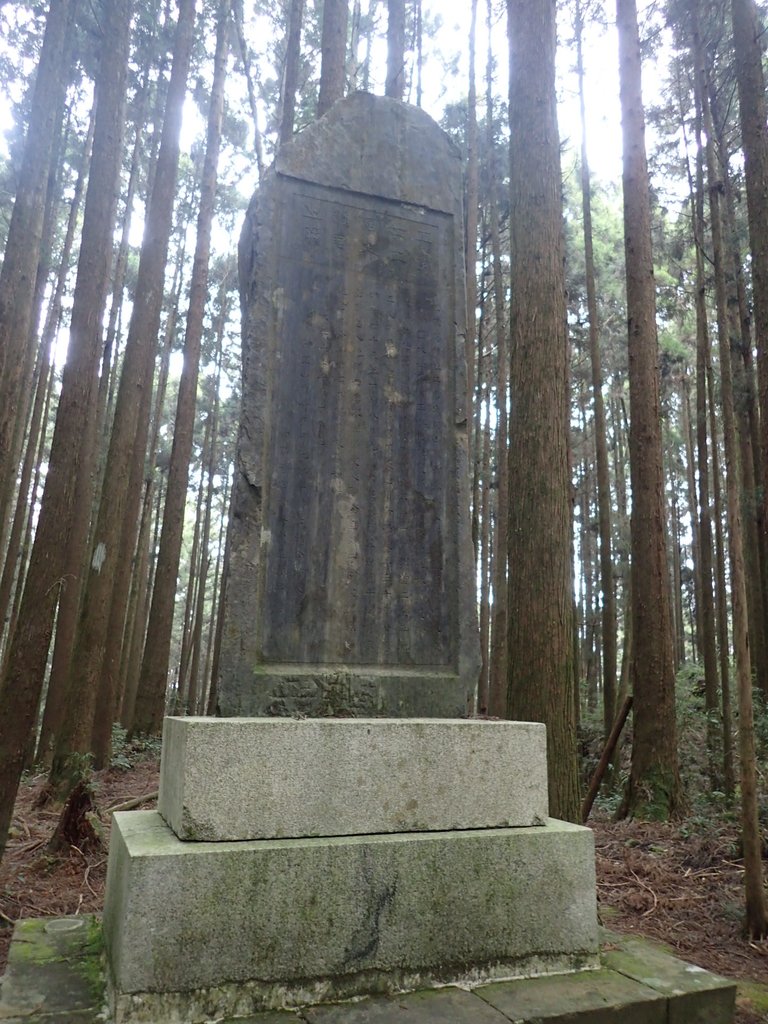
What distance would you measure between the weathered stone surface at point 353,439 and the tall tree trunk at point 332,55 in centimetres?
537

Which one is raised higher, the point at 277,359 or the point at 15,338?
the point at 15,338

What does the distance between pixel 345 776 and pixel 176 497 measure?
31.8ft

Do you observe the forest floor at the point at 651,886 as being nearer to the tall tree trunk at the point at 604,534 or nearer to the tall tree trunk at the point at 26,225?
the tall tree trunk at the point at 26,225

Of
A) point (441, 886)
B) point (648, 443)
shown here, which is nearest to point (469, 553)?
point (441, 886)

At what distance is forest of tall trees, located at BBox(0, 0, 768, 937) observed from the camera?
4.80 m

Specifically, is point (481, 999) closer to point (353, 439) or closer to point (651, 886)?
point (353, 439)

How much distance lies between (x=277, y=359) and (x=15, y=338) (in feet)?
15.1

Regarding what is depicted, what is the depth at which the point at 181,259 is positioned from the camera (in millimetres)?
18797

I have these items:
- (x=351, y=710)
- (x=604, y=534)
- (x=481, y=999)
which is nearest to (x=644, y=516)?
(x=604, y=534)

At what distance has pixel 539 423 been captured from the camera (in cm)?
485

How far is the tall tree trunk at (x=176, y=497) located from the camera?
11.8 metres

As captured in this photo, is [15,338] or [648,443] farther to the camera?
[648,443]

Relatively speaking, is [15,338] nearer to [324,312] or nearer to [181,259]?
[324,312]

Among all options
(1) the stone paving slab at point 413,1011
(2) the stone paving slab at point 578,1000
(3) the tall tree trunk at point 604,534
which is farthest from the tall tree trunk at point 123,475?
(3) the tall tree trunk at point 604,534
